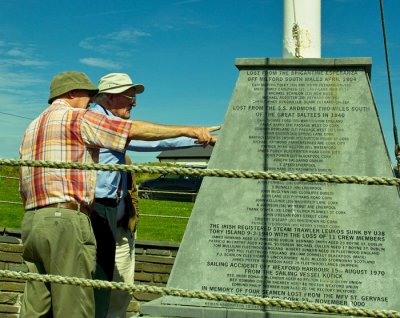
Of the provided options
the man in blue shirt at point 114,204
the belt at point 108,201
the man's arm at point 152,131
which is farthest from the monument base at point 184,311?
the man's arm at point 152,131

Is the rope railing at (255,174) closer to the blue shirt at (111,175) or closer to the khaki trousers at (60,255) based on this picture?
the khaki trousers at (60,255)

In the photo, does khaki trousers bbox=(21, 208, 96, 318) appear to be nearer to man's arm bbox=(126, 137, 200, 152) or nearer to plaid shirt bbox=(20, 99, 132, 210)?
plaid shirt bbox=(20, 99, 132, 210)

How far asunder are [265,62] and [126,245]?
6.03 ft

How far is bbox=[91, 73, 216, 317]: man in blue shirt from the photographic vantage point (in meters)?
4.91

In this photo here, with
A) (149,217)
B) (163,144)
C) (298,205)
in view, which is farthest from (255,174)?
(149,217)

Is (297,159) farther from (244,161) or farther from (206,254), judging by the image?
(206,254)

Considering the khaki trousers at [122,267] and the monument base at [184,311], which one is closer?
the monument base at [184,311]

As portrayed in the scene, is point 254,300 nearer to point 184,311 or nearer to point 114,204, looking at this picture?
point 184,311

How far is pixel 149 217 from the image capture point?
17.7 metres

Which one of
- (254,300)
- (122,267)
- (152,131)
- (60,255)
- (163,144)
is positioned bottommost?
(254,300)

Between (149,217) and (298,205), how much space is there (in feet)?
42.5

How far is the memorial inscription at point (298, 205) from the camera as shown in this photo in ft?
15.8

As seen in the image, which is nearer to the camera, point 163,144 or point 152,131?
point 152,131

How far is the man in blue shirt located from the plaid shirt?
3.29ft
